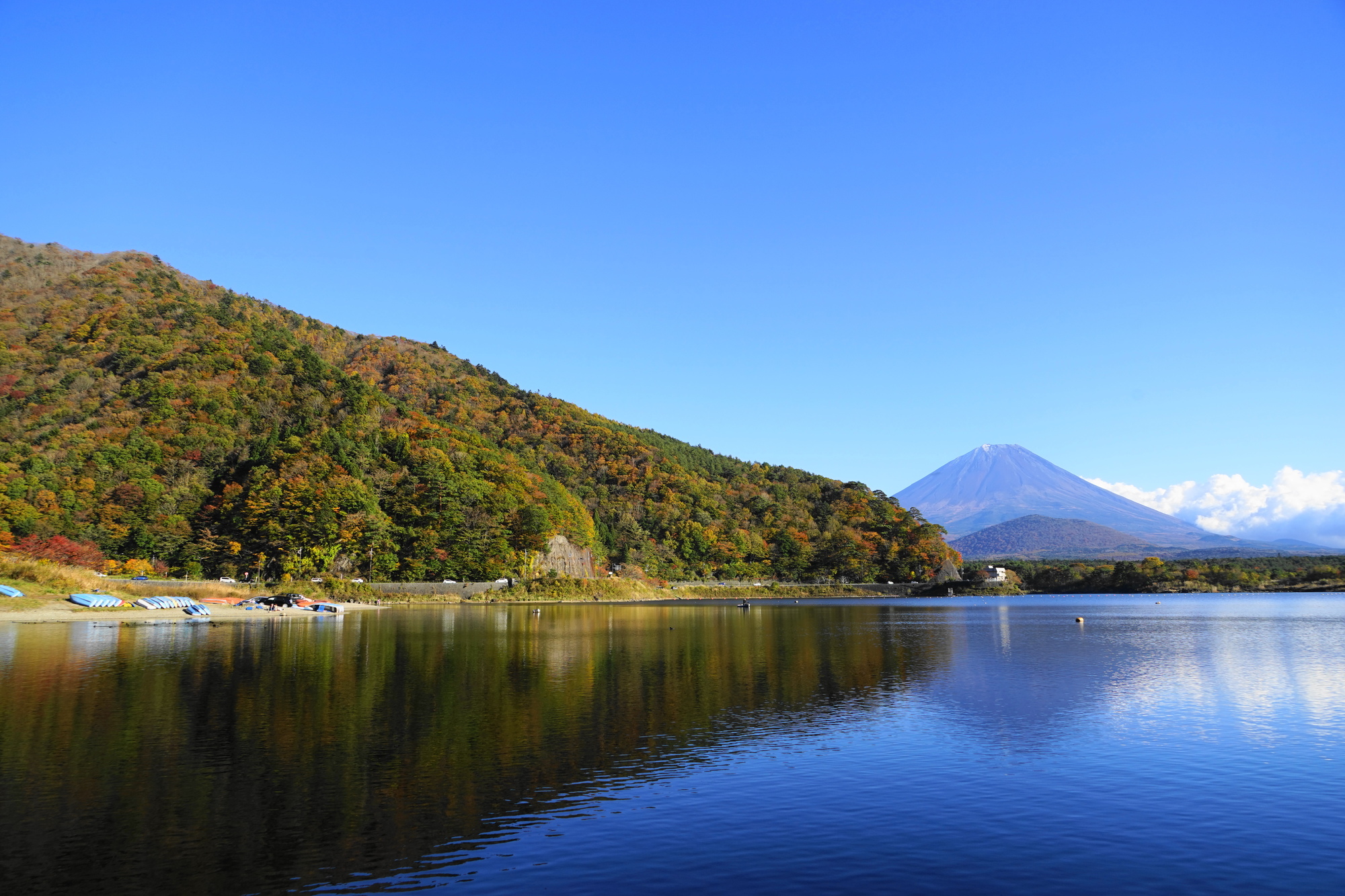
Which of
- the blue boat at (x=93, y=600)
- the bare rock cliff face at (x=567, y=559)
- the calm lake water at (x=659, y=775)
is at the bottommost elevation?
the calm lake water at (x=659, y=775)

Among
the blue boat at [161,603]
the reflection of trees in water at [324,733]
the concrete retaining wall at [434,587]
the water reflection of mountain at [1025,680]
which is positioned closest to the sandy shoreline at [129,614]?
the blue boat at [161,603]

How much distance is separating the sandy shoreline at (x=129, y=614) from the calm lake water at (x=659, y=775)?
883 inches

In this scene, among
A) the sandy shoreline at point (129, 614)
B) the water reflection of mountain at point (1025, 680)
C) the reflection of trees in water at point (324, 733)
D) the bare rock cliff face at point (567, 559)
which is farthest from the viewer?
the bare rock cliff face at point (567, 559)

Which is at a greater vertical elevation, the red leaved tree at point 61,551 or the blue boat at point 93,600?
the red leaved tree at point 61,551

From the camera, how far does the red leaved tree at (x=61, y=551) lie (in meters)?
95.4

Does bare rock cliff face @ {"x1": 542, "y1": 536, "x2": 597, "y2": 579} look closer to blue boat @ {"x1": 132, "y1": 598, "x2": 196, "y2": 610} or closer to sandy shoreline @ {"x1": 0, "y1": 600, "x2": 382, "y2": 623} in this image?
sandy shoreline @ {"x1": 0, "y1": 600, "x2": 382, "y2": 623}

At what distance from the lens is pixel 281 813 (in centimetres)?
1664

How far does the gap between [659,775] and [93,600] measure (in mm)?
66573

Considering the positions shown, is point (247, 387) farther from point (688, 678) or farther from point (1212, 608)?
point (1212, 608)

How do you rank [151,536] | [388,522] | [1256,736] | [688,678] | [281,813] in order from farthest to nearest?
[388,522] < [151,536] < [688,678] < [1256,736] < [281,813]

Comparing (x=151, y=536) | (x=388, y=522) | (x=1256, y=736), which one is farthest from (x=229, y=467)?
(x=1256, y=736)

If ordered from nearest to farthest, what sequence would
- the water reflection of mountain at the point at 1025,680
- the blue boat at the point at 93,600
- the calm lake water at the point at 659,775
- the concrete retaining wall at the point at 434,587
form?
the calm lake water at the point at 659,775 → the water reflection of mountain at the point at 1025,680 → the blue boat at the point at 93,600 → the concrete retaining wall at the point at 434,587

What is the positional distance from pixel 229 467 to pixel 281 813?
125680 mm

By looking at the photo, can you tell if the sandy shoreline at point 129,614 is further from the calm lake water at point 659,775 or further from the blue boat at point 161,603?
the calm lake water at point 659,775
